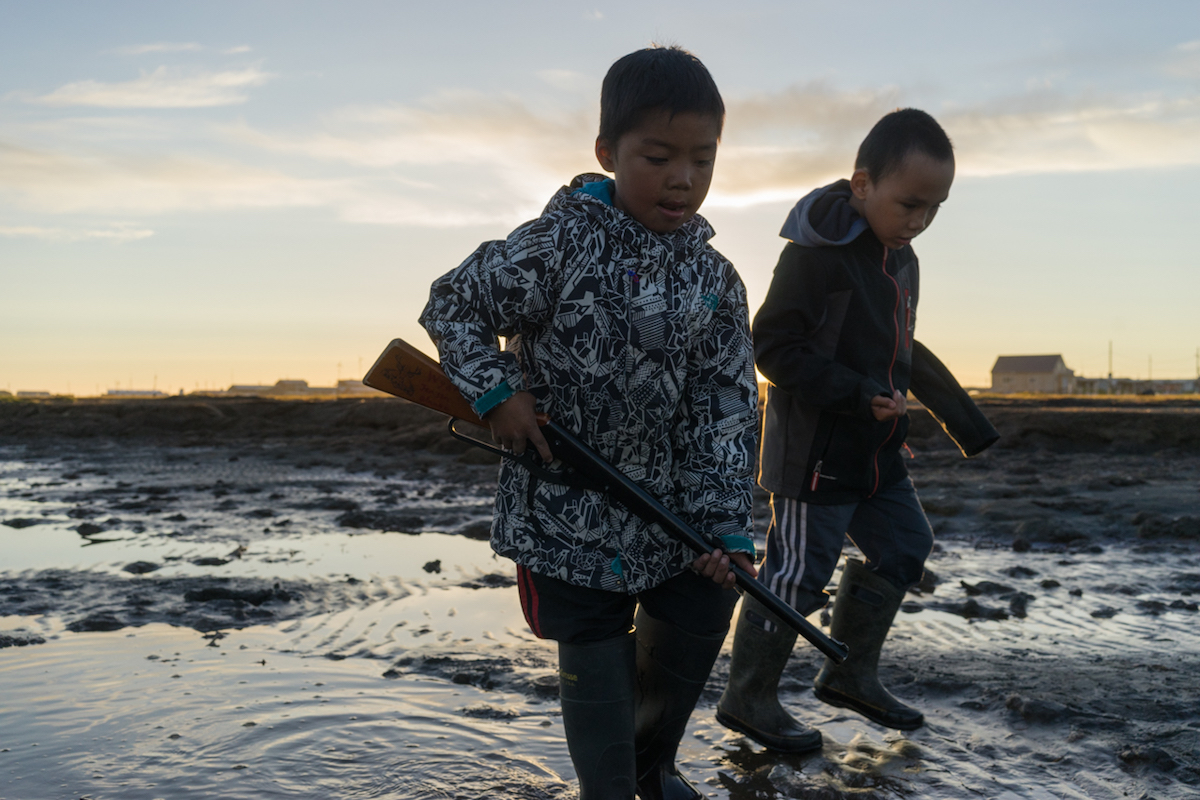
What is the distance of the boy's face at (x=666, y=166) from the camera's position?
2.00 metres

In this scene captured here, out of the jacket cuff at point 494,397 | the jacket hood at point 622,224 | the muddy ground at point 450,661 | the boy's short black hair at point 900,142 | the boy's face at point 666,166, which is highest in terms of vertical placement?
the boy's short black hair at point 900,142

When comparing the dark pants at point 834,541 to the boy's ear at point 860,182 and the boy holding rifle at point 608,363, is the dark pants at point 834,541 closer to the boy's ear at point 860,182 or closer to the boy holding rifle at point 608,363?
the boy holding rifle at point 608,363

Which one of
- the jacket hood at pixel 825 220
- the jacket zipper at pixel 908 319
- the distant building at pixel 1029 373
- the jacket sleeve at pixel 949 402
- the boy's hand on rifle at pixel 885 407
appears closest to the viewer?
the boy's hand on rifle at pixel 885 407

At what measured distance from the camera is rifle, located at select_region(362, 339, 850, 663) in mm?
2006

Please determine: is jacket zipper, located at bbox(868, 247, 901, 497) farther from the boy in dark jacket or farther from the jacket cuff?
the jacket cuff

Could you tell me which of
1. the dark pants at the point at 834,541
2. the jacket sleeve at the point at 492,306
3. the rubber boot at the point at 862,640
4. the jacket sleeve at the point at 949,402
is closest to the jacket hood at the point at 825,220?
the jacket sleeve at the point at 949,402

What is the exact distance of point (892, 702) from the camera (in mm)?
2990

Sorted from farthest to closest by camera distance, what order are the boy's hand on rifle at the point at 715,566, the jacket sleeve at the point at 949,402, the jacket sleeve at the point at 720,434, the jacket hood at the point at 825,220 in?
the jacket sleeve at the point at 949,402 → the jacket hood at the point at 825,220 → the jacket sleeve at the point at 720,434 → the boy's hand on rifle at the point at 715,566

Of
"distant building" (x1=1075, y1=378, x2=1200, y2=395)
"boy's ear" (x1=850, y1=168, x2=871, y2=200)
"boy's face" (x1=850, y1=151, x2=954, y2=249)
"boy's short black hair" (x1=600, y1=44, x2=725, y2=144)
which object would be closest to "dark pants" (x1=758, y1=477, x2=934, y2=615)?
"boy's face" (x1=850, y1=151, x2=954, y2=249)

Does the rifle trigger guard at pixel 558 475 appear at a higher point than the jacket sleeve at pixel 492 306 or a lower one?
lower

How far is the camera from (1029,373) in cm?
9325

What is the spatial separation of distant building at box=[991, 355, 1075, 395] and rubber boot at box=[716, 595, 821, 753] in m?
94.6

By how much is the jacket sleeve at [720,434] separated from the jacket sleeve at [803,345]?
67cm

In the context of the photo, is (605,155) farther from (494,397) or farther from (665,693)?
(665,693)
